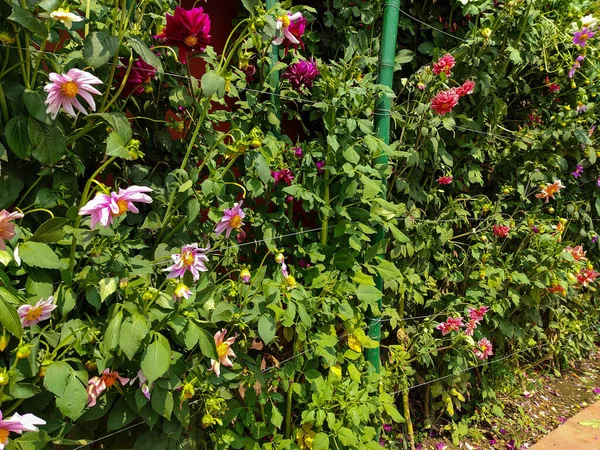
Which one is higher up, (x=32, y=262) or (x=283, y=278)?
(x=32, y=262)

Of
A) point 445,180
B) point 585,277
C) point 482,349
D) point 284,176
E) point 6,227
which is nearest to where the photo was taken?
point 6,227

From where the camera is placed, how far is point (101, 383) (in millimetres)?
1143

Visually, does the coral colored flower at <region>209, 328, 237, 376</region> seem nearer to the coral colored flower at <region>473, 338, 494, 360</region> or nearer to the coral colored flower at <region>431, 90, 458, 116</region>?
the coral colored flower at <region>431, 90, 458, 116</region>

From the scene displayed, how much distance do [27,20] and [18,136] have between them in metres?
0.25

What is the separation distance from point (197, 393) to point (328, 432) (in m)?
0.60

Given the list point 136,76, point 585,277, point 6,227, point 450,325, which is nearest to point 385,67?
point 136,76

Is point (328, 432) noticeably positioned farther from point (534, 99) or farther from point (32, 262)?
point (534, 99)

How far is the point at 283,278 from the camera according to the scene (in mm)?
1562

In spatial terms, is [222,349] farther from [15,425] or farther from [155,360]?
[15,425]

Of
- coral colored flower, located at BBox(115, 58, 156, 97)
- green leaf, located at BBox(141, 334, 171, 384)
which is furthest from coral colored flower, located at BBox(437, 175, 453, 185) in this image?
green leaf, located at BBox(141, 334, 171, 384)

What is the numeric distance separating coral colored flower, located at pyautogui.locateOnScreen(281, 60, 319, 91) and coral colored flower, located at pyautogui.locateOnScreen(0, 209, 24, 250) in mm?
1042

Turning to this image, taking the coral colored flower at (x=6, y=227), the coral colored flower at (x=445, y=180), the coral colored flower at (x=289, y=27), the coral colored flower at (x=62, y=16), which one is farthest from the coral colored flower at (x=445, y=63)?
the coral colored flower at (x=6, y=227)

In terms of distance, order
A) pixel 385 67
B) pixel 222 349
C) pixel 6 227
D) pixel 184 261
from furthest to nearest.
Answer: pixel 385 67, pixel 222 349, pixel 184 261, pixel 6 227

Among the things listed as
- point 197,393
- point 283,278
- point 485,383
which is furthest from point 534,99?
point 197,393
